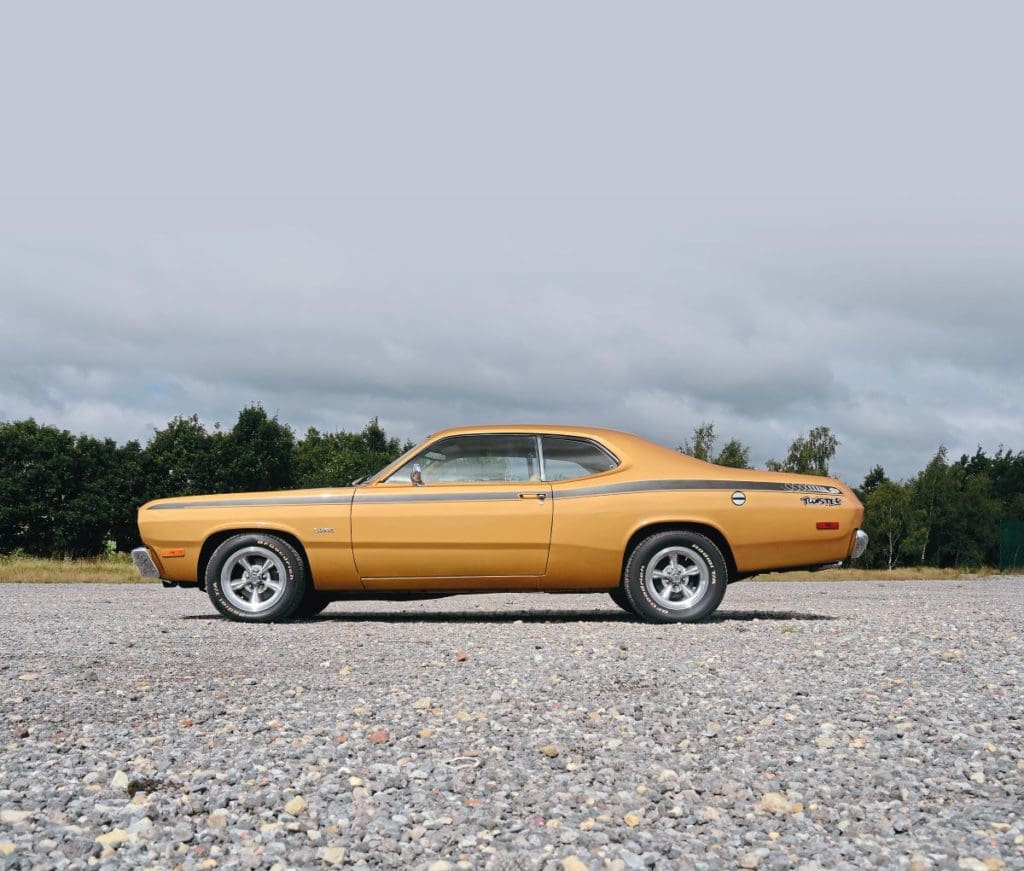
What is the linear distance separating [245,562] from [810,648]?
15.2 feet

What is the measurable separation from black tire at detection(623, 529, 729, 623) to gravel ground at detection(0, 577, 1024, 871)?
0.78 meters

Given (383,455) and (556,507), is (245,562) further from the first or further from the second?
(383,455)

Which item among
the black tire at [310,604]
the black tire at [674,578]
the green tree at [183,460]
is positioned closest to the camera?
the black tire at [674,578]

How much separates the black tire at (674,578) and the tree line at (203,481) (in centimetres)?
2828

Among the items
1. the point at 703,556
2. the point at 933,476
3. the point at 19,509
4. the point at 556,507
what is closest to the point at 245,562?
the point at 556,507

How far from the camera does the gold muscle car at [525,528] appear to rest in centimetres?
801

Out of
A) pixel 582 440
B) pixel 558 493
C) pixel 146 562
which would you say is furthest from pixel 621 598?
pixel 146 562

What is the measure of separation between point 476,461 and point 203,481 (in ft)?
146

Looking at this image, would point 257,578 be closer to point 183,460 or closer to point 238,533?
point 238,533

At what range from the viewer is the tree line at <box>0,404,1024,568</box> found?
146 ft

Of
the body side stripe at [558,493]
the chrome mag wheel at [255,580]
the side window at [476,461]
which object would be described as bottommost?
the chrome mag wheel at [255,580]

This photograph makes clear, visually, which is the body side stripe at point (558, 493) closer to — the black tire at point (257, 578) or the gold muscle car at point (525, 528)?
the gold muscle car at point (525, 528)

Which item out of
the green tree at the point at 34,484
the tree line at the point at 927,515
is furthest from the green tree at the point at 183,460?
the tree line at the point at 927,515

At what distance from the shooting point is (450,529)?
8070 mm
